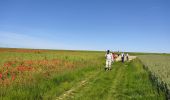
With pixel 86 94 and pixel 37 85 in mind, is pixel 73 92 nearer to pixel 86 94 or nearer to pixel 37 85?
pixel 86 94

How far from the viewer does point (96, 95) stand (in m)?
9.83

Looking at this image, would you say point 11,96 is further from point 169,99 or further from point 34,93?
point 169,99

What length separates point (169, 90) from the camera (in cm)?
875

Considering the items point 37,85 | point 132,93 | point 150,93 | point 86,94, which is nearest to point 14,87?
point 37,85

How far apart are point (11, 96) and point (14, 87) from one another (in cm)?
138

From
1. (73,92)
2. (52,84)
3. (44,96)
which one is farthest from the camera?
(52,84)

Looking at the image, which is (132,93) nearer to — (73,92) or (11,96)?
(73,92)

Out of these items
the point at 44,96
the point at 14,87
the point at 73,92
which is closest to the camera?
the point at 44,96

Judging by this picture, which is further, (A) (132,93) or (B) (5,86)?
(A) (132,93)

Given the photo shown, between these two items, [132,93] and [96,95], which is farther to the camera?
[132,93]

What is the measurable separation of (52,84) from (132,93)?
160 inches

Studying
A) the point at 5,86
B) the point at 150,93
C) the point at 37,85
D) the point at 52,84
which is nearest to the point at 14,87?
the point at 5,86

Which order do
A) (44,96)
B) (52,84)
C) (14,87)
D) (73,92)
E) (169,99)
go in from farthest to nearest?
(52,84), (73,92), (14,87), (44,96), (169,99)

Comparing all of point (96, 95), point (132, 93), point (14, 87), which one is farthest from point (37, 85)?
point (132, 93)
